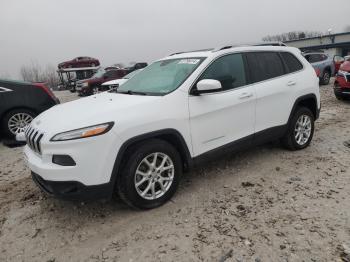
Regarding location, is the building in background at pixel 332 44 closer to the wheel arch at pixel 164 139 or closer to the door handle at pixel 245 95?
the door handle at pixel 245 95

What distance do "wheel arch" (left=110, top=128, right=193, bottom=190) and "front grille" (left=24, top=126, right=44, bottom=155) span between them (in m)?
0.85

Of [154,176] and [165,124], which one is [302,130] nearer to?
[165,124]

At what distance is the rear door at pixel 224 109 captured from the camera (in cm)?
363

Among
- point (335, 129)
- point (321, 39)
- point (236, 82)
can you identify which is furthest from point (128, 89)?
point (321, 39)

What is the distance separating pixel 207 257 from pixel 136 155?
3.97 feet

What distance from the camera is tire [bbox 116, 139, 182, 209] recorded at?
3.17 metres

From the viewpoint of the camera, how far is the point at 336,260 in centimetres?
254

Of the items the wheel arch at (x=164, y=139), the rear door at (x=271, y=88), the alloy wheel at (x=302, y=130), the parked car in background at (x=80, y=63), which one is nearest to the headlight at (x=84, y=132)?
the wheel arch at (x=164, y=139)

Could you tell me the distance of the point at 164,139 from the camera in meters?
3.50

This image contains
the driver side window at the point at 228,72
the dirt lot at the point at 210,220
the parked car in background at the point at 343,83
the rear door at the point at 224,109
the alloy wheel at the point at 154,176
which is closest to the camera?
the dirt lot at the point at 210,220

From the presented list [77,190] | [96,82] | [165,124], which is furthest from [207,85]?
[96,82]

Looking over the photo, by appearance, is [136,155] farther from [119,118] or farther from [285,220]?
[285,220]

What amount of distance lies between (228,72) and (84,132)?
2.08 m

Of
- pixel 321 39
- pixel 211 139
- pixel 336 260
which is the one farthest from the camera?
pixel 321 39
